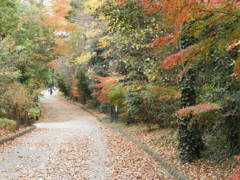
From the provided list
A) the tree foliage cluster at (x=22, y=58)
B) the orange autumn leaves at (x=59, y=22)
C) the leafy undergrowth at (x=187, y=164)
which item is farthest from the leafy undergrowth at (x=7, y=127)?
the orange autumn leaves at (x=59, y=22)

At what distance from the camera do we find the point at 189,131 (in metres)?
9.44

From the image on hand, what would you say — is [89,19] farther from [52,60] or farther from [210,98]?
[210,98]

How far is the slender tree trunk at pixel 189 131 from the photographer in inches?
366

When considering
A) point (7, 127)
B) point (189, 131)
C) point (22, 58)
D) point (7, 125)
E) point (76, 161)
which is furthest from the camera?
point (22, 58)

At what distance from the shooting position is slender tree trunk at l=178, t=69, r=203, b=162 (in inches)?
366

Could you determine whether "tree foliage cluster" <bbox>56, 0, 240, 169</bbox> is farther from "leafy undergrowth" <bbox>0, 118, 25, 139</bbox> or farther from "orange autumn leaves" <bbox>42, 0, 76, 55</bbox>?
"orange autumn leaves" <bbox>42, 0, 76, 55</bbox>

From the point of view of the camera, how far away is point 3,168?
8.95 metres

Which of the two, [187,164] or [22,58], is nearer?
[187,164]

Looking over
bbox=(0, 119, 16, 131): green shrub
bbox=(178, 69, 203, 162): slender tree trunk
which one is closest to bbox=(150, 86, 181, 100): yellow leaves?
bbox=(178, 69, 203, 162): slender tree trunk

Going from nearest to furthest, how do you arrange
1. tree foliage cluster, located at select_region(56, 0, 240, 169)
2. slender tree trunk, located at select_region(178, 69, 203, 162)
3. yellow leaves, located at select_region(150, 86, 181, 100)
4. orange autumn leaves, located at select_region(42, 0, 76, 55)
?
tree foliage cluster, located at select_region(56, 0, 240, 169)
slender tree trunk, located at select_region(178, 69, 203, 162)
yellow leaves, located at select_region(150, 86, 181, 100)
orange autumn leaves, located at select_region(42, 0, 76, 55)

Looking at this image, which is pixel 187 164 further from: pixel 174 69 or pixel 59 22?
pixel 59 22

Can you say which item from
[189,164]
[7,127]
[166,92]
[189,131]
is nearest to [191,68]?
[189,131]

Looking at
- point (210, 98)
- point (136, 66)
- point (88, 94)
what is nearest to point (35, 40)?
point (88, 94)

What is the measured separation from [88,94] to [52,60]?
20.1ft
